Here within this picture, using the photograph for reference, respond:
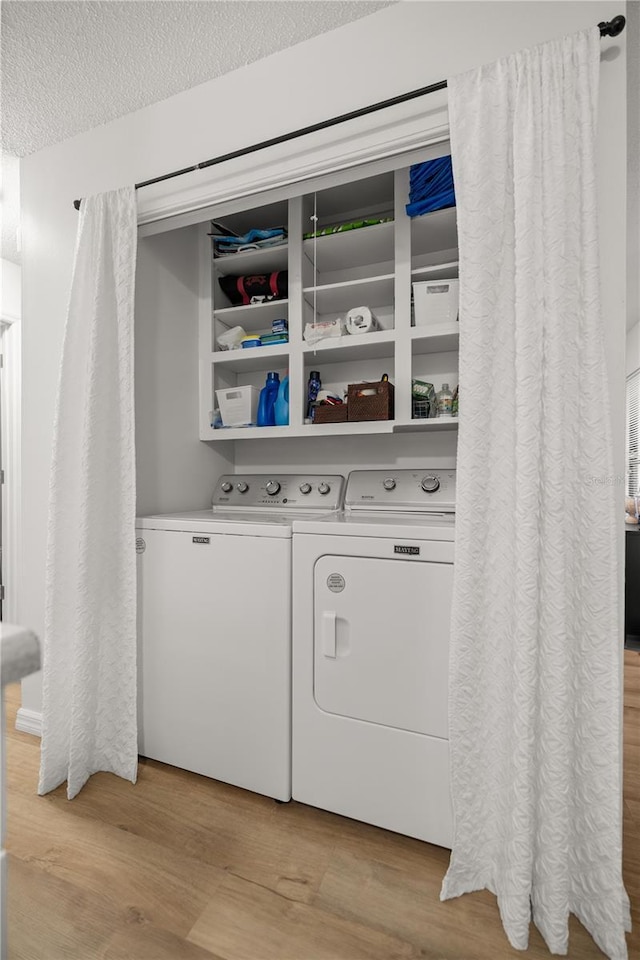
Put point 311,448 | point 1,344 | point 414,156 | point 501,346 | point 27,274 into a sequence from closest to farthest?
point 501,346 → point 414,156 → point 27,274 → point 311,448 → point 1,344

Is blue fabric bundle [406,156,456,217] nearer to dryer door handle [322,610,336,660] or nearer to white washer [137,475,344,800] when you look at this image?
white washer [137,475,344,800]

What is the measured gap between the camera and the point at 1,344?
123 inches

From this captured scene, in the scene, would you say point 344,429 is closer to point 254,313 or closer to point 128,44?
point 254,313

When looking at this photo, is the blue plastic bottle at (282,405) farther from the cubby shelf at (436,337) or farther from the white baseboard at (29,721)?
the white baseboard at (29,721)

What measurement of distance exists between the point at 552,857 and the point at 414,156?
1.89 metres

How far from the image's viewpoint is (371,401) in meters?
1.88

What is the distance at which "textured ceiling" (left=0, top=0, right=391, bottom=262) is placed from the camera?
1483 millimetres

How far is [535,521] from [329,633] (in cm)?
72

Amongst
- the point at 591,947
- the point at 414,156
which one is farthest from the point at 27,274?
the point at 591,947

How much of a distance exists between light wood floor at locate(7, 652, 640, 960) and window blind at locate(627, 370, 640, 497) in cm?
345

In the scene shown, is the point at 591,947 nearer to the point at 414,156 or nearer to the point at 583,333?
the point at 583,333

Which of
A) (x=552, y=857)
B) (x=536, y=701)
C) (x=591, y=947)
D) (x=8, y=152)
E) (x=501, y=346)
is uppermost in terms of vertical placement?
(x=8, y=152)

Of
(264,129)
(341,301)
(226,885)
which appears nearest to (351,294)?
(341,301)

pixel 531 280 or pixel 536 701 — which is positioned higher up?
pixel 531 280
